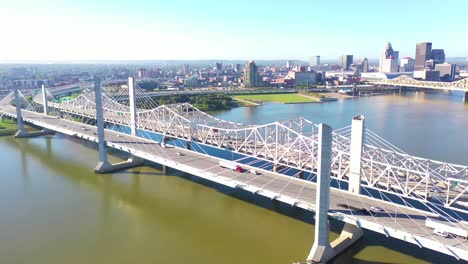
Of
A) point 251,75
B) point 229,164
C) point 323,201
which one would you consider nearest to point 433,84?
point 251,75

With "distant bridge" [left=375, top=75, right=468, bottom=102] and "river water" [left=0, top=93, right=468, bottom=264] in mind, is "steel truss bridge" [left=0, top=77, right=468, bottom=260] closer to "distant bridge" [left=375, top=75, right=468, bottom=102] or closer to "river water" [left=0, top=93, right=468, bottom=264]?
"river water" [left=0, top=93, right=468, bottom=264]

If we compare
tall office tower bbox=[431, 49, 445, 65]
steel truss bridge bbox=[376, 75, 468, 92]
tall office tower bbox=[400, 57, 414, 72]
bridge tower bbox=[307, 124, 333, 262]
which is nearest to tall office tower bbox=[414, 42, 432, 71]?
tall office tower bbox=[431, 49, 445, 65]

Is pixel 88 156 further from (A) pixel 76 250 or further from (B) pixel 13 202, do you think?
(A) pixel 76 250

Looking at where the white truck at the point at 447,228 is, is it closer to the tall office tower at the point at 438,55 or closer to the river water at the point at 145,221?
the river water at the point at 145,221

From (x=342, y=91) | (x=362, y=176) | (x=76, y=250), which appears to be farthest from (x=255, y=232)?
(x=342, y=91)

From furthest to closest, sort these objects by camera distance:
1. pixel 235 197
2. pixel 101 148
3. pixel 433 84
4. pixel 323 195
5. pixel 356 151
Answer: pixel 433 84
pixel 101 148
pixel 235 197
pixel 356 151
pixel 323 195

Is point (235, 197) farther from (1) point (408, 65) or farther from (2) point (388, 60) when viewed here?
(1) point (408, 65)

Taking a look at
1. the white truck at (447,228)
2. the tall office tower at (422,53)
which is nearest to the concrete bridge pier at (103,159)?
the white truck at (447,228)
